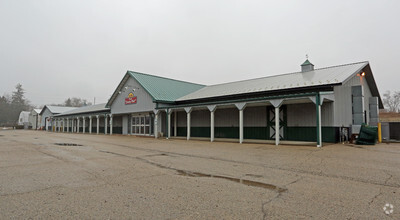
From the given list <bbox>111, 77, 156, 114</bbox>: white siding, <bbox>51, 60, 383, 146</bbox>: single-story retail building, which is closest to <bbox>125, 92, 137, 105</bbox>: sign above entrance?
<bbox>51, 60, 383, 146</bbox>: single-story retail building

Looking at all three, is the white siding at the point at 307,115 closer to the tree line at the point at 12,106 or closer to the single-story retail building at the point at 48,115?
the single-story retail building at the point at 48,115

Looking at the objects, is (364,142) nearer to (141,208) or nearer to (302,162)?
(302,162)

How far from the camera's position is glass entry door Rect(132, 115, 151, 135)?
24766mm

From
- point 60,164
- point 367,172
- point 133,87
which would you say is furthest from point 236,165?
point 133,87

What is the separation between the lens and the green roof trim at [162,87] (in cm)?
2333

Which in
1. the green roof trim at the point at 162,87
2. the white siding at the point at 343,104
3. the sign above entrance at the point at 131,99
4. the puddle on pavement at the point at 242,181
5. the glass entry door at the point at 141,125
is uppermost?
the green roof trim at the point at 162,87

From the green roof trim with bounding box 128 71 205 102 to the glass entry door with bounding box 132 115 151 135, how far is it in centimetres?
293

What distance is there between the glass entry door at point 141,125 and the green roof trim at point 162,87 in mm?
2934

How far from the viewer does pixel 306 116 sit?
16.0 m

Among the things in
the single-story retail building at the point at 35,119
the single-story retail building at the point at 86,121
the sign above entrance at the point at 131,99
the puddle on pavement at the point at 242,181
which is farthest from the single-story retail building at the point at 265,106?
the single-story retail building at the point at 35,119

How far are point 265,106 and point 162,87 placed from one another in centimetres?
1190

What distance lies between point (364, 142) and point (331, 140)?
5.60 feet

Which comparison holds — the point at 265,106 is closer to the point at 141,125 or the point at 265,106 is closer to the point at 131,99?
the point at 141,125

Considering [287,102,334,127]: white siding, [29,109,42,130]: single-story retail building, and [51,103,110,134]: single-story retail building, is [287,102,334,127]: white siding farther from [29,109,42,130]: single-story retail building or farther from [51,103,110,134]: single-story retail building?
[29,109,42,130]: single-story retail building
